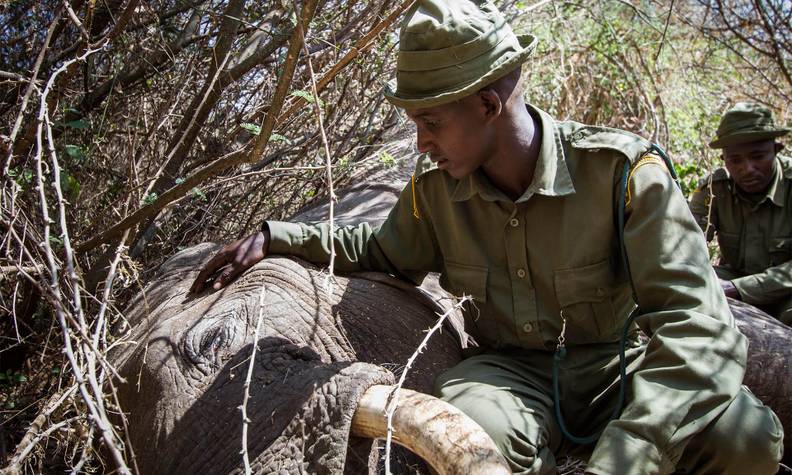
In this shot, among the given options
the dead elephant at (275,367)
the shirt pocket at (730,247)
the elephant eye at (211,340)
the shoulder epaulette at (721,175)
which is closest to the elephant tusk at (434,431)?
the dead elephant at (275,367)

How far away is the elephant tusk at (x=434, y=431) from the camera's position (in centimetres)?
211

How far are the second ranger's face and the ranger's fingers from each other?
12.0 feet

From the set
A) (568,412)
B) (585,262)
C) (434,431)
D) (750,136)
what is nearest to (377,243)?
(585,262)

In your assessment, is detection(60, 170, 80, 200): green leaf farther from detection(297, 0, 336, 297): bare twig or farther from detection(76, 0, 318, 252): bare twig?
detection(297, 0, 336, 297): bare twig

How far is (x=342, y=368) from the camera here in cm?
250

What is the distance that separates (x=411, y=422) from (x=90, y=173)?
3197mm

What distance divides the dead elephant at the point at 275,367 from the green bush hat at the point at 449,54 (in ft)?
2.53

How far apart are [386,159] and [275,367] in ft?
7.44

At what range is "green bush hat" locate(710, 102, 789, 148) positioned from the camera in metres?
5.65

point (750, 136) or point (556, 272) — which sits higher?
point (750, 136)

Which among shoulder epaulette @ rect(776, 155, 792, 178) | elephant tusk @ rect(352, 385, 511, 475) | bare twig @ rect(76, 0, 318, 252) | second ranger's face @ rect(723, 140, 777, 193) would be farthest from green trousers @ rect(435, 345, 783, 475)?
shoulder epaulette @ rect(776, 155, 792, 178)

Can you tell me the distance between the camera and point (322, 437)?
235 cm

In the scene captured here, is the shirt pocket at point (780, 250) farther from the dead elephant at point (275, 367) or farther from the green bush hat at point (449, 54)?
the green bush hat at point (449, 54)

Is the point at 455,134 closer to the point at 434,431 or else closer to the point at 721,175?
the point at 434,431
